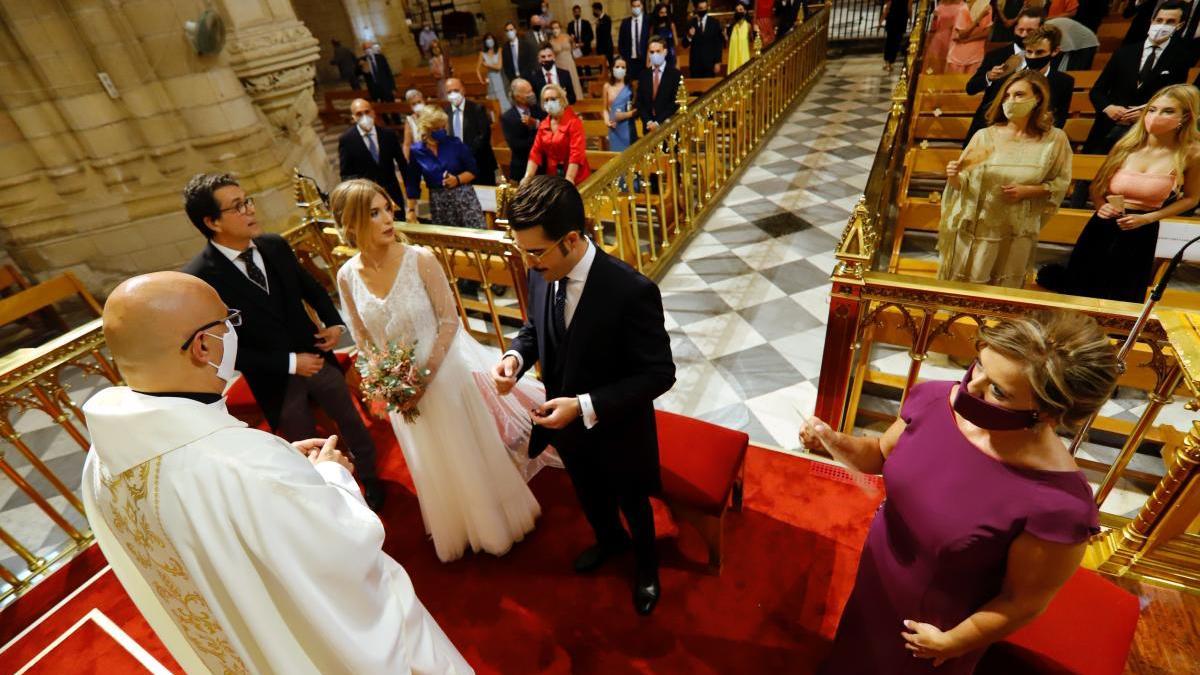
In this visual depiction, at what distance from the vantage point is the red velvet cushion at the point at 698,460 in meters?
2.26

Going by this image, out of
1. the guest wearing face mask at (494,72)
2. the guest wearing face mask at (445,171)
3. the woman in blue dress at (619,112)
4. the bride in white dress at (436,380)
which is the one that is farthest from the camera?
the guest wearing face mask at (494,72)

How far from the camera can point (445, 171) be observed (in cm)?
484

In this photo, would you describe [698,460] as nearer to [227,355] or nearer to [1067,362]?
[1067,362]

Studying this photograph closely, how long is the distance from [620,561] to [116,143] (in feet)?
23.1

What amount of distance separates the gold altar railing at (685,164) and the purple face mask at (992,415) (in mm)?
2544

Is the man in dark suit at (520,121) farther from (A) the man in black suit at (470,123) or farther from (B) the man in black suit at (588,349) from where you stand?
(B) the man in black suit at (588,349)

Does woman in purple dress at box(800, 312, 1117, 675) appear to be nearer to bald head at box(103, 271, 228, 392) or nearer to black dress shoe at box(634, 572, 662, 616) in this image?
black dress shoe at box(634, 572, 662, 616)

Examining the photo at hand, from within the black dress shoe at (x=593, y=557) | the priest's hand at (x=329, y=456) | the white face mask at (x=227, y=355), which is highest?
the white face mask at (x=227, y=355)

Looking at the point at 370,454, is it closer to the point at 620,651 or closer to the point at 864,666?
the point at 620,651

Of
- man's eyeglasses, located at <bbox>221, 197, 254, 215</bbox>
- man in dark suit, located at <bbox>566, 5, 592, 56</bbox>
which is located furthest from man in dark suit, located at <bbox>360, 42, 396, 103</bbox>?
man's eyeglasses, located at <bbox>221, 197, 254, 215</bbox>

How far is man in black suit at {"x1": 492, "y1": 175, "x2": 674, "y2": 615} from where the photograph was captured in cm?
168

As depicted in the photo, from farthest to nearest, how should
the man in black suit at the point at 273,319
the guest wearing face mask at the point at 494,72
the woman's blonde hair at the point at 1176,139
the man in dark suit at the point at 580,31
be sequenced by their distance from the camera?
the man in dark suit at the point at 580,31 → the guest wearing face mask at the point at 494,72 → the woman's blonde hair at the point at 1176,139 → the man in black suit at the point at 273,319

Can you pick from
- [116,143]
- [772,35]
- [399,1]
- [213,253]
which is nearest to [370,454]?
[213,253]

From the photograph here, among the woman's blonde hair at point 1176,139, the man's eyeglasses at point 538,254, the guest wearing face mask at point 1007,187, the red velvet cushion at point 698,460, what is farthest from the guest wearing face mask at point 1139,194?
the man's eyeglasses at point 538,254
